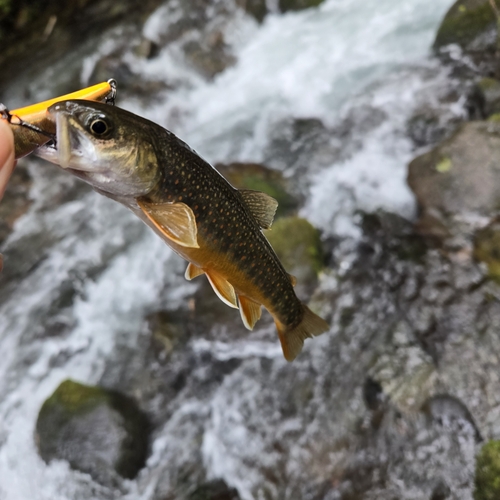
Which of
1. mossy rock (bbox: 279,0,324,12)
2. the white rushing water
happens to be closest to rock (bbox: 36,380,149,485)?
the white rushing water

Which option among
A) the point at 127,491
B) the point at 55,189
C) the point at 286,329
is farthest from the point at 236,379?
the point at 55,189

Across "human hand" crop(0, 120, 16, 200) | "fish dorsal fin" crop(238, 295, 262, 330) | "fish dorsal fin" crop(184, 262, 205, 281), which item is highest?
"human hand" crop(0, 120, 16, 200)

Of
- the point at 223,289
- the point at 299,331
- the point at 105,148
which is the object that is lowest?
the point at 299,331

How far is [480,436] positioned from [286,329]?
6.58ft

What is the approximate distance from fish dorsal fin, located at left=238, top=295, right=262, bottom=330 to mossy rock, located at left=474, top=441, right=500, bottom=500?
6.59 ft

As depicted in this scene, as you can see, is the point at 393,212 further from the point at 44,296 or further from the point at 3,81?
the point at 3,81

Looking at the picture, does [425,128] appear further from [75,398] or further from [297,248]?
[75,398]

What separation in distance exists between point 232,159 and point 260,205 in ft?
14.6

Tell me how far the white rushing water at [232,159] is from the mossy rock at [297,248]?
0.64 metres

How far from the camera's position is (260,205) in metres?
1.95

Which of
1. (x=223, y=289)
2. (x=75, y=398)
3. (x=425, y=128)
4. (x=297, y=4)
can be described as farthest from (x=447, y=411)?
(x=297, y=4)

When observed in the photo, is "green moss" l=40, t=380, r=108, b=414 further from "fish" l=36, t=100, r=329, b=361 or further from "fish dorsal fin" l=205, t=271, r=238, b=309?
"fish dorsal fin" l=205, t=271, r=238, b=309

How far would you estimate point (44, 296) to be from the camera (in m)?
5.14

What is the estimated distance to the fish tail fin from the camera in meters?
2.29
